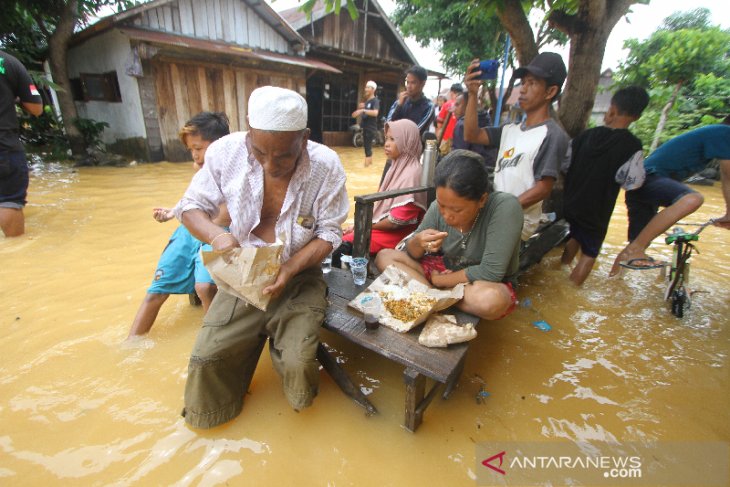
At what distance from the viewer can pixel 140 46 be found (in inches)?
279

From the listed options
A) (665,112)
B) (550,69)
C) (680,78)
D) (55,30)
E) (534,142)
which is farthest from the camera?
(665,112)

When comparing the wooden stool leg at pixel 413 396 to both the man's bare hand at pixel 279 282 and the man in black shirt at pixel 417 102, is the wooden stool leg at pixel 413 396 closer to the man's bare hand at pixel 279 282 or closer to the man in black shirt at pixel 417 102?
the man's bare hand at pixel 279 282

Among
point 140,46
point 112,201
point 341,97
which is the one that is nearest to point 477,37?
point 341,97

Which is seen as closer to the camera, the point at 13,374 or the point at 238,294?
the point at 238,294

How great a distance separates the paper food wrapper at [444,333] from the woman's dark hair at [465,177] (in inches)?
28.7

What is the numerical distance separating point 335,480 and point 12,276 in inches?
136

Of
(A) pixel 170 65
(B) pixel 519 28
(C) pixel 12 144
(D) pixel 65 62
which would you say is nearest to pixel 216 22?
(A) pixel 170 65

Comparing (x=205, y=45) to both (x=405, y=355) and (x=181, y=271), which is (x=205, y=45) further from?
(x=405, y=355)

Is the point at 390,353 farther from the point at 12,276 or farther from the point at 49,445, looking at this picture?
the point at 12,276

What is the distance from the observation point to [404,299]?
208 cm

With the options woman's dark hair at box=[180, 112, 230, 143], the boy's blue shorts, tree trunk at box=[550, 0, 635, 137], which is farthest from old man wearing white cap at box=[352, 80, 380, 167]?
the boy's blue shorts

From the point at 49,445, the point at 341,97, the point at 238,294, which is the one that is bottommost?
the point at 49,445

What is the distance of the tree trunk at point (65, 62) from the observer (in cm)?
715

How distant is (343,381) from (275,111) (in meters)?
1.46
